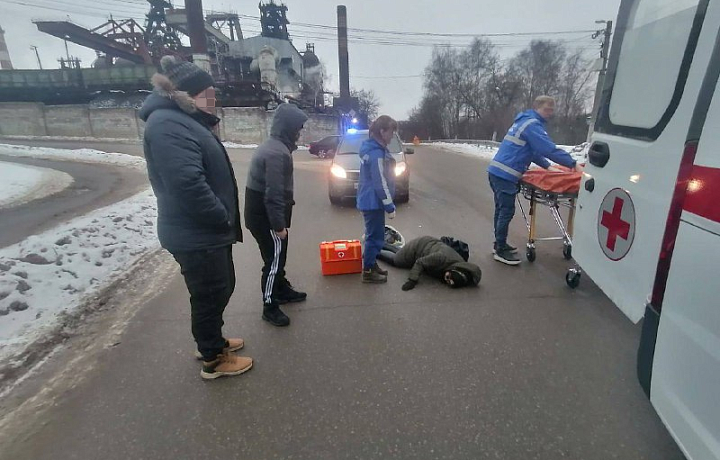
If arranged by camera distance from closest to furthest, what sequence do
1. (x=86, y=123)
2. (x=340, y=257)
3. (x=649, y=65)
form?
(x=649, y=65) → (x=340, y=257) → (x=86, y=123)

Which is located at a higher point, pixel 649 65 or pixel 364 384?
pixel 649 65

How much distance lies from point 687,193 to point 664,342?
56 cm

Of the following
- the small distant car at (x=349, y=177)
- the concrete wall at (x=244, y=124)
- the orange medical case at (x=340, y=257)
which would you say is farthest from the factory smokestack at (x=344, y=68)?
the orange medical case at (x=340, y=257)

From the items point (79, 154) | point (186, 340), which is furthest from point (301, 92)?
point (186, 340)

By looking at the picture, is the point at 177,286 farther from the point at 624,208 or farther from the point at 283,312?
the point at 624,208

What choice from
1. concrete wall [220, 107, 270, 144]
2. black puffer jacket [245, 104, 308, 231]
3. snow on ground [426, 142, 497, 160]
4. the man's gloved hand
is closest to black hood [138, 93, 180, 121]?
black puffer jacket [245, 104, 308, 231]

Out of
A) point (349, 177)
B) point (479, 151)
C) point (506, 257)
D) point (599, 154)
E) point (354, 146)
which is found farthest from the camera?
point (479, 151)

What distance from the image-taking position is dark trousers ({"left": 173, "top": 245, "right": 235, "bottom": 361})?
102 inches

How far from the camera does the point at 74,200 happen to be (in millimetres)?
9203

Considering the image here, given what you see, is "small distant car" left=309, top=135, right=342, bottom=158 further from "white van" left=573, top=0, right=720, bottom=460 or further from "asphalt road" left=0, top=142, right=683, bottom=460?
"white van" left=573, top=0, right=720, bottom=460

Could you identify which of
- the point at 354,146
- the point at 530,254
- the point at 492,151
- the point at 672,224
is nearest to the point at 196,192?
the point at 672,224

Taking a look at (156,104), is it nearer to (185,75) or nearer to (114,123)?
(185,75)

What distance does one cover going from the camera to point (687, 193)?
1407mm

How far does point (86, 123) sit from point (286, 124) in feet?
135
